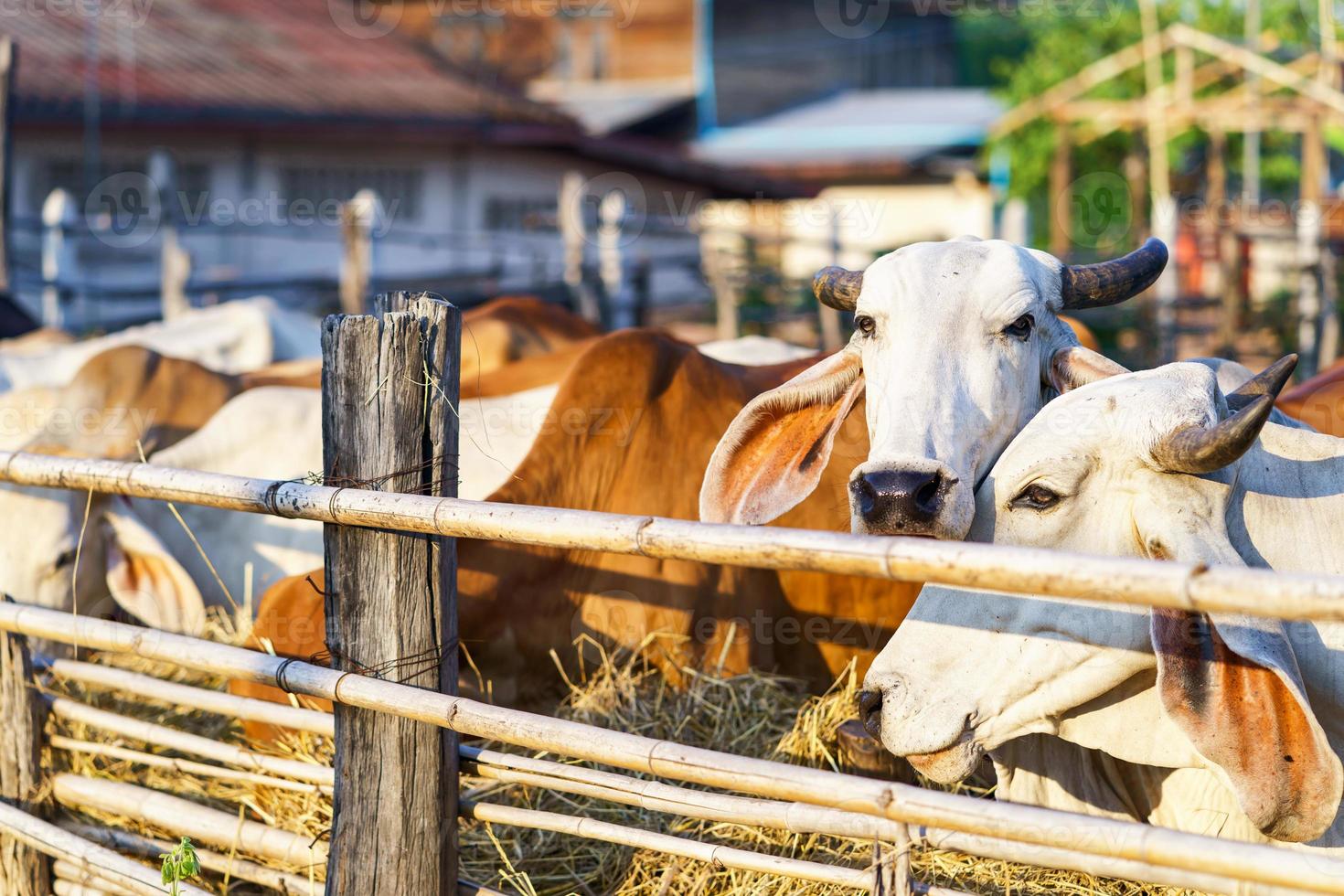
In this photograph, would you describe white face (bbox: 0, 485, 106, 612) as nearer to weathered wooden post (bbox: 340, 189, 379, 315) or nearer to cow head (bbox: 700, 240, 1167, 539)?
cow head (bbox: 700, 240, 1167, 539)

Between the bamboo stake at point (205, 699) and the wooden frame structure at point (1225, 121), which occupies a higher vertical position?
the wooden frame structure at point (1225, 121)

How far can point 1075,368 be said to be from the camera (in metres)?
2.86

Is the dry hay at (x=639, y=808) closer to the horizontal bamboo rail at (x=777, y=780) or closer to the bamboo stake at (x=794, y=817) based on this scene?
the bamboo stake at (x=794, y=817)

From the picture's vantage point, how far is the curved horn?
2.00 meters

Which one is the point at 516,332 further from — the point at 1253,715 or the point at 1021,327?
the point at 1253,715

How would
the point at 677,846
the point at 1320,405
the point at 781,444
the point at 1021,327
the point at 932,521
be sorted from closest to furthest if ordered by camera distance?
1. the point at 932,521
2. the point at 677,846
3. the point at 1021,327
4. the point at 781,444
5. the point at 1320,405

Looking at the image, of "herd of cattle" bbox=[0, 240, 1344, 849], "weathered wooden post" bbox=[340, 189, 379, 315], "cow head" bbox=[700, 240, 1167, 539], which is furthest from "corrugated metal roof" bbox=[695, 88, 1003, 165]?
"cow head" bbox=[700, 240, 1167, 539]

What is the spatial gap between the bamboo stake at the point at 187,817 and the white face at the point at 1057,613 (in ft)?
Result: 4.28

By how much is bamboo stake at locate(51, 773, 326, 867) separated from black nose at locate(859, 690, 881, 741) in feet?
3.89

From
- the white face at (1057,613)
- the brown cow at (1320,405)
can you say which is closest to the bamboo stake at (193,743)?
the white face at (1057,613)

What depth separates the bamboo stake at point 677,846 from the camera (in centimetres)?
237

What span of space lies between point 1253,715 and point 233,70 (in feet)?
54.8

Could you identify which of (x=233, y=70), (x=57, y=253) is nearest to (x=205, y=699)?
(x=57, y=253)

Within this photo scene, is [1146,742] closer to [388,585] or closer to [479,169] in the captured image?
[388,585]
